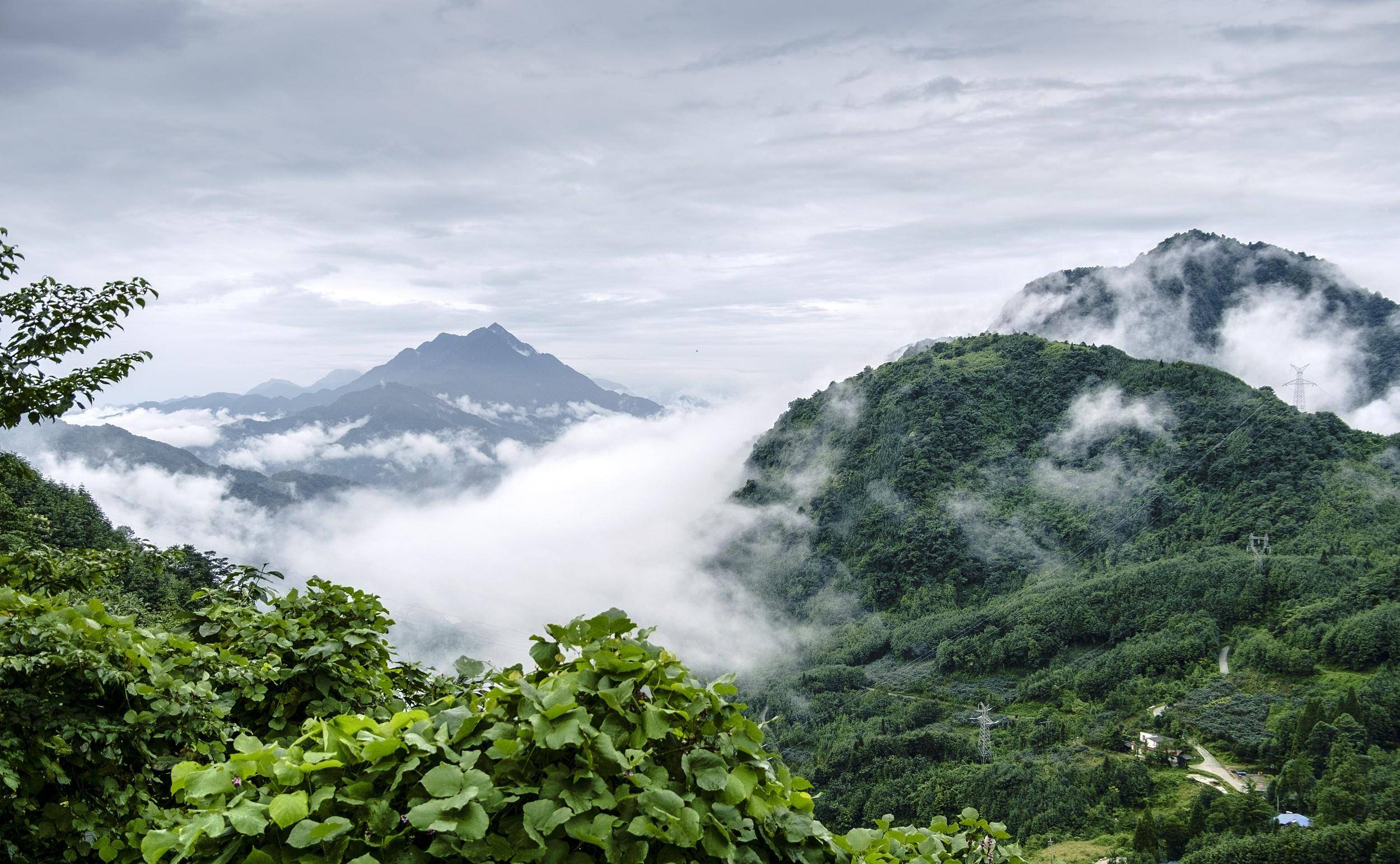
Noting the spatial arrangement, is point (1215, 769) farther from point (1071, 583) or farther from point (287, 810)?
point (287, 810)

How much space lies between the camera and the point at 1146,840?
2227 inches

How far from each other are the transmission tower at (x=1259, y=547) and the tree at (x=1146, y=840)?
5692 centimetres

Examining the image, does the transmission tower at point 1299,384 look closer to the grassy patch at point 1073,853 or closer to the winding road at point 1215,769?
the winding road at point 1215,769

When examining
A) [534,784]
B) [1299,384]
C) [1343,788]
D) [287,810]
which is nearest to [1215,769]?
[1343,788]

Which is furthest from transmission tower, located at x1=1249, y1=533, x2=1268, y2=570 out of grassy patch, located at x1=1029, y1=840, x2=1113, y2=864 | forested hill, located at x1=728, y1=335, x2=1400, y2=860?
grassy patch, located at x1=1029, y1=840, x2=1113, y2=864

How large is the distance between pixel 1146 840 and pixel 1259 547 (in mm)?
67214

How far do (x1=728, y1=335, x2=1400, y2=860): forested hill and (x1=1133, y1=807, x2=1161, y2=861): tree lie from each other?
4.16 meters

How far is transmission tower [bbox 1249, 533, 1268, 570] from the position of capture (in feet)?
327

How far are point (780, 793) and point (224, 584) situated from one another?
4.56 metres

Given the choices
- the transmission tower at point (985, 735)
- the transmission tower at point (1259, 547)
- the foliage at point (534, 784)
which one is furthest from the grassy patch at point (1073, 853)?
the foliage at point (534, 784)

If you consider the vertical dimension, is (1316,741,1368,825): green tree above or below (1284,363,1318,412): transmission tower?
below

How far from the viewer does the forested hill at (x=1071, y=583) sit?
3039 inches

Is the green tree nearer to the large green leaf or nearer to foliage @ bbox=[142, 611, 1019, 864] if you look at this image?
foliage @ bbox=[142, 611, 1019, 864]

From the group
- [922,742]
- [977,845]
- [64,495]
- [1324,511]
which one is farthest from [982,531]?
[977,845]
